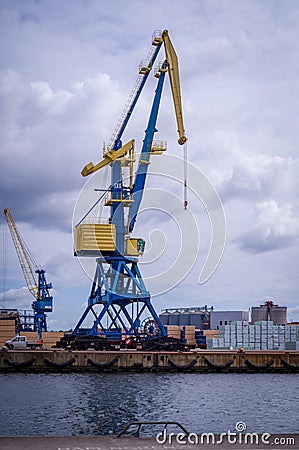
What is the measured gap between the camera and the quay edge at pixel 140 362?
154 ft

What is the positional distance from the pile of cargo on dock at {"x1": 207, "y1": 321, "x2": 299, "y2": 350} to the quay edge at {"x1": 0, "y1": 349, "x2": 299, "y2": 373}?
38.8 ft

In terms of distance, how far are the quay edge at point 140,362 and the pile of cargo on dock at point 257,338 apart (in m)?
11.8

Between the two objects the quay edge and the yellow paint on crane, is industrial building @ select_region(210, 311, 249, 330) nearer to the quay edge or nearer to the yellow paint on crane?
the yellow paint on crane

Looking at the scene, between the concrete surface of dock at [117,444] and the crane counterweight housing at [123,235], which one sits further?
the crane counterweight housing at [123,235]

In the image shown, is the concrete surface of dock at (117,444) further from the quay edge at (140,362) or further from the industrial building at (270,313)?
the industrial building at (270,313)

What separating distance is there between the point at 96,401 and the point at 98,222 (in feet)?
96.9

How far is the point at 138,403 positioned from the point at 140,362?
1935cm

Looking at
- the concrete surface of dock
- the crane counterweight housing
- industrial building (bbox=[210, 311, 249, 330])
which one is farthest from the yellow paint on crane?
the concrete surface of dock

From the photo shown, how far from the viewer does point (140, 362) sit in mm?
47938

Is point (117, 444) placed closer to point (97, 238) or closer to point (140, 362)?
point (140, 362)

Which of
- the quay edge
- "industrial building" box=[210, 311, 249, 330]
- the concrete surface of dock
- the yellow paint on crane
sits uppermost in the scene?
the yellow paint on crane

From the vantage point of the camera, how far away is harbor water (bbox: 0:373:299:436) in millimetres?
22656

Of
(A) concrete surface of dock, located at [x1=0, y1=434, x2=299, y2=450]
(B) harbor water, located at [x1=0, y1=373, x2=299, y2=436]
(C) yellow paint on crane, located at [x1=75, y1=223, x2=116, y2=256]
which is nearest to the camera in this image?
(A) concrete surface of dock, located at [x1=0, y1=434, x2=299, y2=450]

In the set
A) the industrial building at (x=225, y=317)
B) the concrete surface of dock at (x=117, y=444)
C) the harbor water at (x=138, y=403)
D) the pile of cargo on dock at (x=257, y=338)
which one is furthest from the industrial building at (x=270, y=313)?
the concrete surface of dock at (x=117, y=444)
